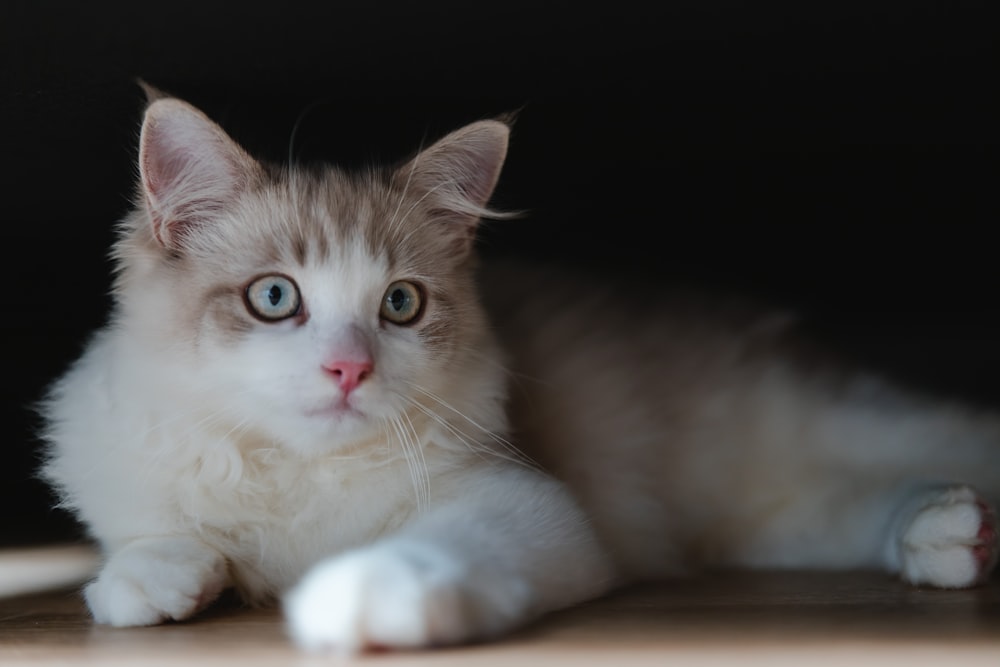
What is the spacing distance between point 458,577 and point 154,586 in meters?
0.61

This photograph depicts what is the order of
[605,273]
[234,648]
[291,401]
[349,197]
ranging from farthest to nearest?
1. [605,273]
2. [349,197]
3. [291,401]
4. [234,648]

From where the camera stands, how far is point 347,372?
1.81 meters

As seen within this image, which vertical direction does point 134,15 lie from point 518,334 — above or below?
above

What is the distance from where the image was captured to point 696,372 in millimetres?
2799

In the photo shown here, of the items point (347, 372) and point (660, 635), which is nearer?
point (660, 635)

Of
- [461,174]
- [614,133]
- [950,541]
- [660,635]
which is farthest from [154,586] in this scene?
[614,133]

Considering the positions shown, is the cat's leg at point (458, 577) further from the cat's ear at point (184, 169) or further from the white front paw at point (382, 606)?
the cat's ear at point (184, 169)

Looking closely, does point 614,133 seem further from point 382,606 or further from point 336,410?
point 382,606

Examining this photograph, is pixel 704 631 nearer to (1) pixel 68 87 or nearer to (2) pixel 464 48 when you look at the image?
(2) pixel 464 48

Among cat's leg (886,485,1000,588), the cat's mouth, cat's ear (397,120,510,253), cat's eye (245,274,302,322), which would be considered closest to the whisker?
the cat's mouth

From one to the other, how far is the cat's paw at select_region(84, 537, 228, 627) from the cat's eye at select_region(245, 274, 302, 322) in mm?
447

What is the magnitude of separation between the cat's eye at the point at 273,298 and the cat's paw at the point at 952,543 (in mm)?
1327

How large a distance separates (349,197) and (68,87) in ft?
2.11

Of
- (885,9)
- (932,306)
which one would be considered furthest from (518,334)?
(932,306)
